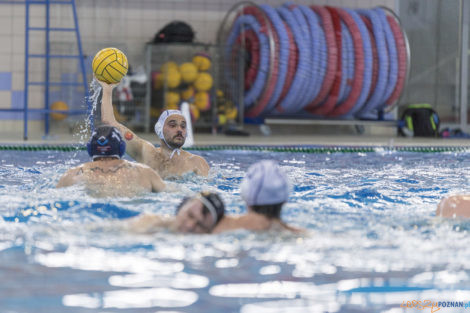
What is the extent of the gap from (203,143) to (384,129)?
4432 millimetres

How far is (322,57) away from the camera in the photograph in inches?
398

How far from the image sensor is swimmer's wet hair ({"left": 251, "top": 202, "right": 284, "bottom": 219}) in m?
3.02

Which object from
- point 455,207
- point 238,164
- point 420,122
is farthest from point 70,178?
point 420,122

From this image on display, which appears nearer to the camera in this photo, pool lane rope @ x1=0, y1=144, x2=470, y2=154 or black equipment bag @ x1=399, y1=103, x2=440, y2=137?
pool lane rope @ x1=0, y1=144, x2=470, y2=154

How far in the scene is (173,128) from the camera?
4977mm

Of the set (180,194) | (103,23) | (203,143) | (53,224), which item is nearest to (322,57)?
(203,143)

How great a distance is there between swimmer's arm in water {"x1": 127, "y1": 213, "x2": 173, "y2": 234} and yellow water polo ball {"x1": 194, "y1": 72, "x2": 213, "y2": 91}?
22.5 feet

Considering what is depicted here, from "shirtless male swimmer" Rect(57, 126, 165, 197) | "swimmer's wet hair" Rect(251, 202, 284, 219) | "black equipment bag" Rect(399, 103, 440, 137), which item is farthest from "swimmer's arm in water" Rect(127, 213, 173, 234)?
"black equipment bag" Rect(399, 103, 440, 137)

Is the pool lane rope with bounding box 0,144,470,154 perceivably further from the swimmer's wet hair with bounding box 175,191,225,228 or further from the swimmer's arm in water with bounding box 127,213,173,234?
the swimmer's wet hair with bounding box 175,191,225,228

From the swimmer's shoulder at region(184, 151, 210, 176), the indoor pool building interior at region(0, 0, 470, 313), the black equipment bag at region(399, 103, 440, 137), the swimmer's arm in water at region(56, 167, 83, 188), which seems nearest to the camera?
the indoor pool building interior at region(0, 0, 470, 313)

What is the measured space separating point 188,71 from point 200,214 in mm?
7115

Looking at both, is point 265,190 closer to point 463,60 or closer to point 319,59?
point 319,59

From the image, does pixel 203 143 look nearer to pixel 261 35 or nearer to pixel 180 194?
pixel 261 35

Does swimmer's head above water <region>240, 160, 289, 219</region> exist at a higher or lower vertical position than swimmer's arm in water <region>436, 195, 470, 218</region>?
higher
